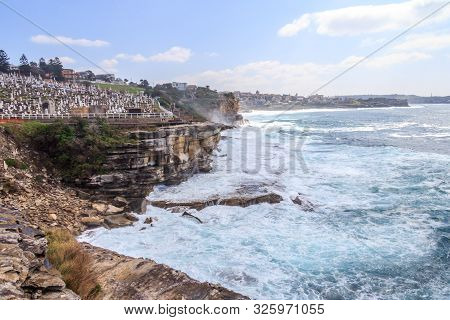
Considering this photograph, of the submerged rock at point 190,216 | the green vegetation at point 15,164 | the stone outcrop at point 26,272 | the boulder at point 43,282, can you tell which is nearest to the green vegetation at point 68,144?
the green vegetation at point 15,164

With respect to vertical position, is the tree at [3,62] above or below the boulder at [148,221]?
above

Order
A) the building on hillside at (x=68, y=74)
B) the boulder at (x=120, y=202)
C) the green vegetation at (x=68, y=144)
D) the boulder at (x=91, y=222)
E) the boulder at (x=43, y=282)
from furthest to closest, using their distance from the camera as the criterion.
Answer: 1. the building on hillside at (x=68, y=74)
2. the green vegetation at (x=68, y=144)
3. the boulder at (x=120, y=202)
4. the boulder at (x=91, y=222)
5. the boulder at (x=43, y=282)

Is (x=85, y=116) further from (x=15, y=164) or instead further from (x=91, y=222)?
(x=91, y=222)

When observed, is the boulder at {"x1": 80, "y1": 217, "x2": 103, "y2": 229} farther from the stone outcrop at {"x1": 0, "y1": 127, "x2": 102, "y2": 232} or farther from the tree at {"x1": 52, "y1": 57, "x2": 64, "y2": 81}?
the tree at {"x1": 52, "y1": 57, "x2": 64, "y2": 81}

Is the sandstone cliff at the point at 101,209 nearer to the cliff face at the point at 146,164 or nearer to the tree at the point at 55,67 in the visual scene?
the cliff face at the point at 146,164

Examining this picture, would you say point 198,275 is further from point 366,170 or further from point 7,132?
point 366,170

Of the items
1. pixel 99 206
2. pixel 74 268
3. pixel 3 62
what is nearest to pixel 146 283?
pixel 74 268
